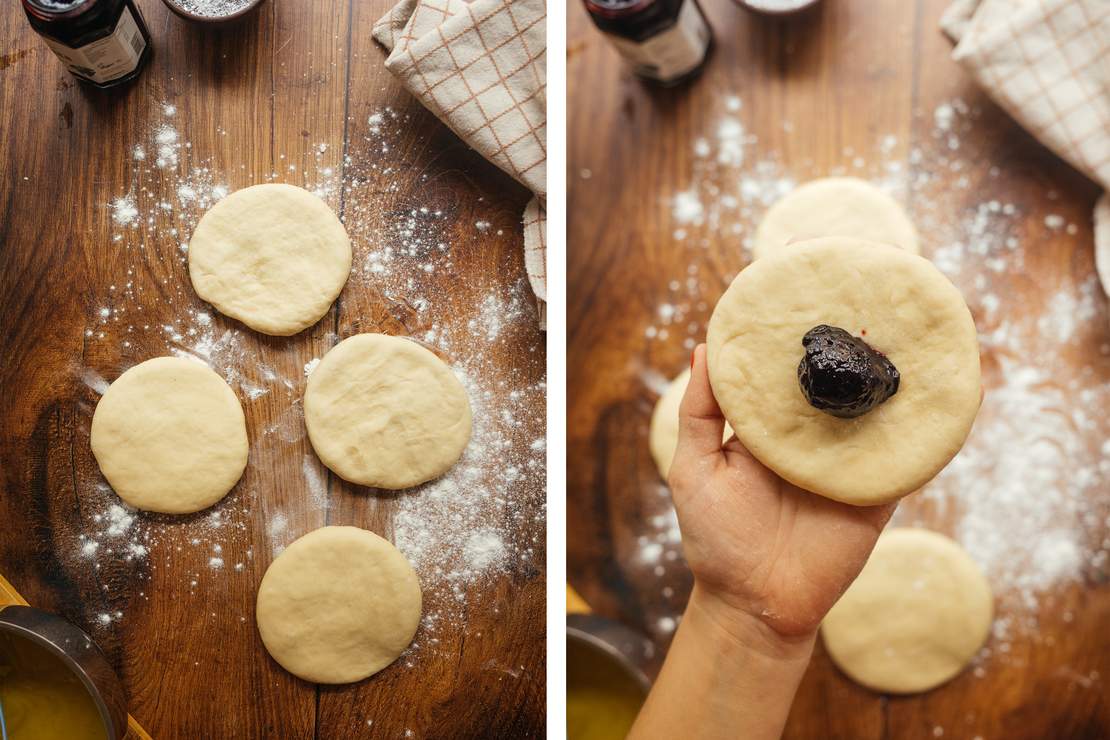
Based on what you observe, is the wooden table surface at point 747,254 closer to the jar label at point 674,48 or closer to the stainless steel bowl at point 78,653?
the jar label at point 674,48

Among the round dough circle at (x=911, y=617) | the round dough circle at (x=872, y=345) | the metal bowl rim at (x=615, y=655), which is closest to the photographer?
the round dough circle at (x=872, y=345)

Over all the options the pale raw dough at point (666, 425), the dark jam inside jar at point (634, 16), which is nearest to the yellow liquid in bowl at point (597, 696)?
the pale raw dough at point (666, 425)

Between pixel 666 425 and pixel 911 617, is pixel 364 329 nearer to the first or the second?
pixel 666 425

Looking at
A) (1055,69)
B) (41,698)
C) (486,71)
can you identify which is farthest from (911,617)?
(41,698)

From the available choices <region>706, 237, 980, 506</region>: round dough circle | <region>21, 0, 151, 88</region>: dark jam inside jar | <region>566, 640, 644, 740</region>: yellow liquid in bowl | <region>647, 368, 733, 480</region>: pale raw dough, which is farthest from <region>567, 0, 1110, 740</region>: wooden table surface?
<region>21, 0, 151, 88</region>: dark jam inside jar

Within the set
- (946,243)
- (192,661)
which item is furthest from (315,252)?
(946,243)

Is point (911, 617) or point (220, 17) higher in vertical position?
point (220, 17)

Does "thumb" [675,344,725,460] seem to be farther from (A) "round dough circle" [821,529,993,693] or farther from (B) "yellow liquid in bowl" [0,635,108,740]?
(B) "yellow liquid in bowl" [0,635,108,740]
